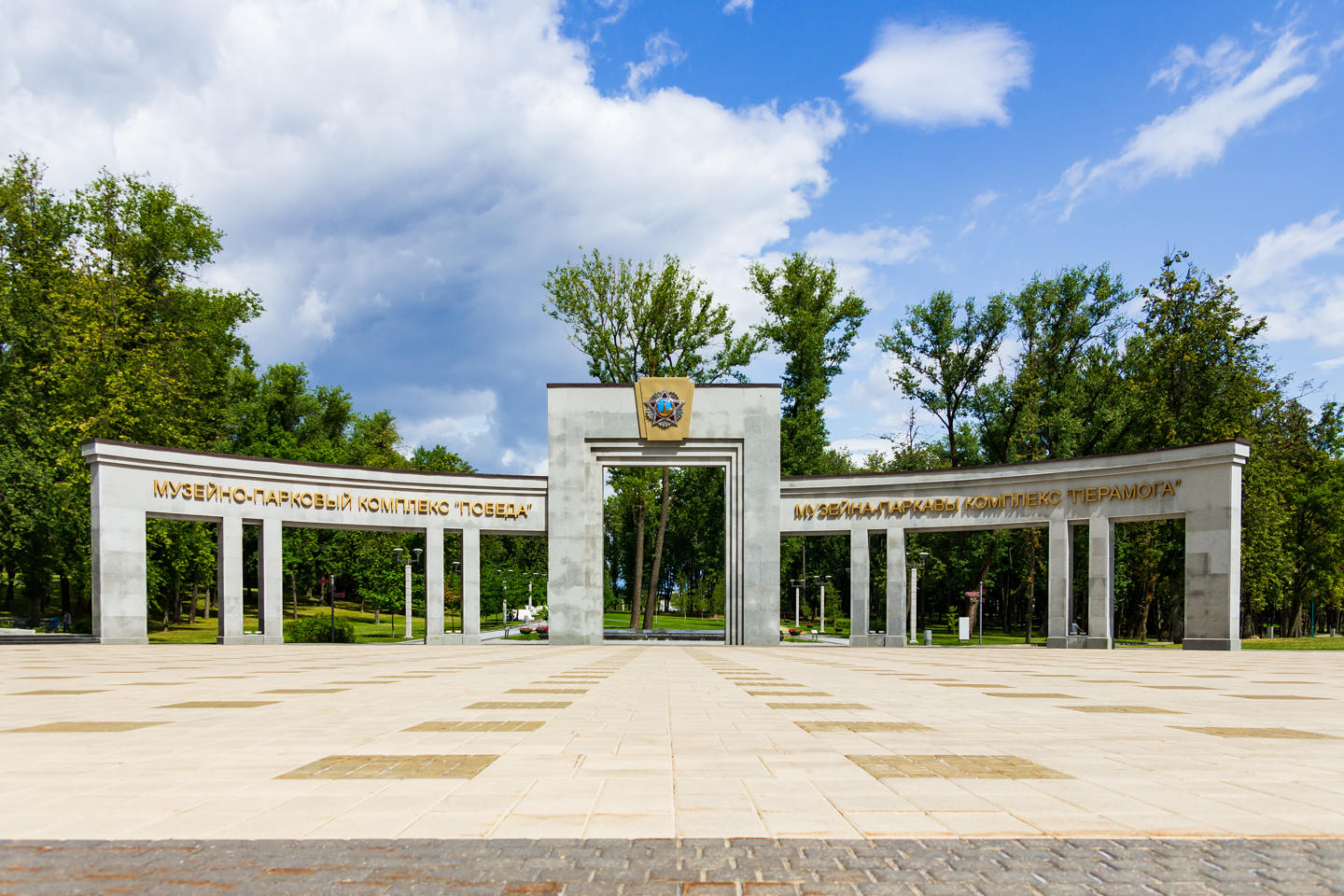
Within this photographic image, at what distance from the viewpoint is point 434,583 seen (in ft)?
118

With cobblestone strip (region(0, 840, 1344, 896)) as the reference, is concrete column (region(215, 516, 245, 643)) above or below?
below

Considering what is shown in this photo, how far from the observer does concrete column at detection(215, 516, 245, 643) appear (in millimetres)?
31531

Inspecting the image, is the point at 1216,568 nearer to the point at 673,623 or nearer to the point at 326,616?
the point at 326,616

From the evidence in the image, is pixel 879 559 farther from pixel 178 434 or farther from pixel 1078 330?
pixel 178 434

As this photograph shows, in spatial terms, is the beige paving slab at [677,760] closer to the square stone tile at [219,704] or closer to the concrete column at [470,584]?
the square stone tile at [219,704]

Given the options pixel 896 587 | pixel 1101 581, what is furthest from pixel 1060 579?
pixel 896 587

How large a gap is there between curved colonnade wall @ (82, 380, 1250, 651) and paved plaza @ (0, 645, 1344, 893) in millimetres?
21433

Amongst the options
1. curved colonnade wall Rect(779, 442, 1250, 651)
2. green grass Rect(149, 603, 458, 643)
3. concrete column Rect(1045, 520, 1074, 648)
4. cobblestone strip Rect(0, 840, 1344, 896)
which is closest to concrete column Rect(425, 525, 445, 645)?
green grass Rect(149, 603, 458, 643)

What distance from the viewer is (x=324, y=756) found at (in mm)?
6125

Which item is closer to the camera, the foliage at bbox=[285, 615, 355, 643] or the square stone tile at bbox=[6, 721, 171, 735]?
the square stone tile at bbox=[6, 721, 171, 735]

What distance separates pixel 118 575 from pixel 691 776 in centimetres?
3135

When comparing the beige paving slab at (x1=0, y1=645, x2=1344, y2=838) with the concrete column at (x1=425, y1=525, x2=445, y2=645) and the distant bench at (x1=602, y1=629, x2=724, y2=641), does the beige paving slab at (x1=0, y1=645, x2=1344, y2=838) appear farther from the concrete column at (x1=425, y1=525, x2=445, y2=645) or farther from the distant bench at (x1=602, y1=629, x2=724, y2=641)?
the distant bench at (x1=602, y1=629, x2=724, y2=641)

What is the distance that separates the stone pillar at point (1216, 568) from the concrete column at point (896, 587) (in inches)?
425

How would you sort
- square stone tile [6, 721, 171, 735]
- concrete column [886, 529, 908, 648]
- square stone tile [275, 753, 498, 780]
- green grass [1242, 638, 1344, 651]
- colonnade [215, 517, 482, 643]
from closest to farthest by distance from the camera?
square stone tile [275, 753, 498, 780], square stone tile [6, 721, 171, 735], colonnade [215, 517, 482, 643], green grass [1242, 638, 1344, 651], concrete column [886, 529, 908, 648]
